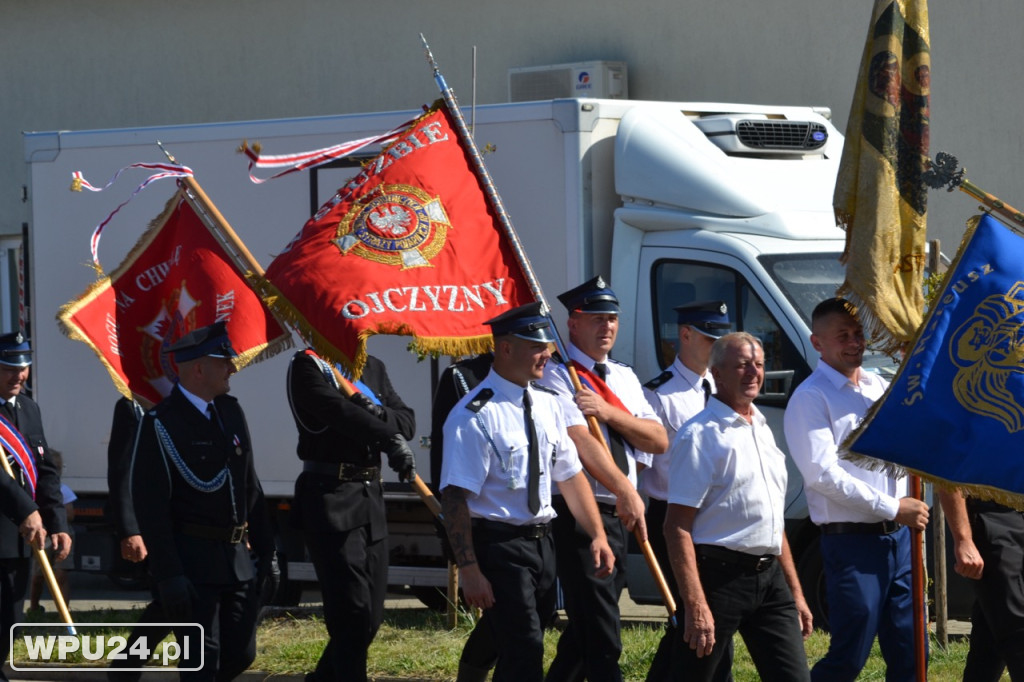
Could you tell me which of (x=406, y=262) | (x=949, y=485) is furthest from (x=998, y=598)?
(x=406, y=262)

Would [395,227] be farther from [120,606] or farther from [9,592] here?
[120,606]

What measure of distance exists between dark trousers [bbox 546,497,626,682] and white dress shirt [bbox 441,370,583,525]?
0.45m

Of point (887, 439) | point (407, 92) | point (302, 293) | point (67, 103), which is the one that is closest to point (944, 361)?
point (887, 439)

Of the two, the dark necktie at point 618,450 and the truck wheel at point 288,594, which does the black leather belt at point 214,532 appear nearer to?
the dark necktie at point 618,450

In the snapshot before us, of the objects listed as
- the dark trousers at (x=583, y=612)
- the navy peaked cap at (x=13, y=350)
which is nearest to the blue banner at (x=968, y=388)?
the dark trousers at (x=583, y=612)

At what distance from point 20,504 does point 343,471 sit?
5.37 ft

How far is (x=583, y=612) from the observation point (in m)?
7.19

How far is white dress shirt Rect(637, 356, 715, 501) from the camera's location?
25.4 feet

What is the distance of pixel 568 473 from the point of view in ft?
22.8

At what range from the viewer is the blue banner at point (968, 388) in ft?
20.4

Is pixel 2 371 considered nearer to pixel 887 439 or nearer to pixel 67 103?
pixel 887 439

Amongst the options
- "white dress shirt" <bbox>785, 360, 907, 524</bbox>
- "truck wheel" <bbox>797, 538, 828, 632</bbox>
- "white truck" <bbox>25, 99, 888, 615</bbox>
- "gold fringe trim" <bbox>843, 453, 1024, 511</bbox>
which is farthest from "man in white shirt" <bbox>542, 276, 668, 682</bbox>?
"truck wheel" <bbox>797, 538, 828, 632</bbox>

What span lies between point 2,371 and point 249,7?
31.4ft

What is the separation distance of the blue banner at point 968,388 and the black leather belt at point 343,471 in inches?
93.5
